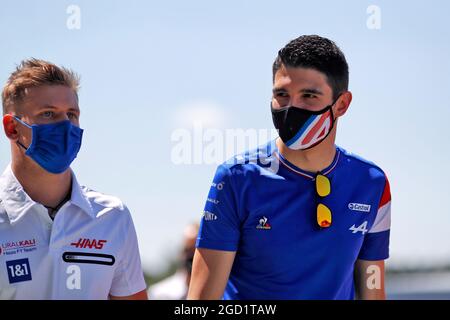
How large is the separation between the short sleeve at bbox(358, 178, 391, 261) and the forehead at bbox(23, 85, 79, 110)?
6.46 ft

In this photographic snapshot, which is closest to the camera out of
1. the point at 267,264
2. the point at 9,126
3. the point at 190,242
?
the point at 267,264

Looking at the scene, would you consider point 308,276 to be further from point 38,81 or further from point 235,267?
point 38,81

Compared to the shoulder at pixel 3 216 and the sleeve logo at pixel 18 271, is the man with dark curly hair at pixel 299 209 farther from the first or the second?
the shoulder at pixel 3 216

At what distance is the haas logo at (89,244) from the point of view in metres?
4.89

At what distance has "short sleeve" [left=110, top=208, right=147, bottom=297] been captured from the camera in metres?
5.00

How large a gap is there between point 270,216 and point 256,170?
29 centimetres

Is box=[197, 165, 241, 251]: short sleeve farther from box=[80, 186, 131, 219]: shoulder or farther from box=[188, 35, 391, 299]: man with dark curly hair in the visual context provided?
box=[80, 186, 131, 219]: shoulder

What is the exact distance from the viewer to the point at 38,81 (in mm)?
5023

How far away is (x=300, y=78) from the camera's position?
4.84 metres

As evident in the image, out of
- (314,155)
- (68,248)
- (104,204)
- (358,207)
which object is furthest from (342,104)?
(68,248)

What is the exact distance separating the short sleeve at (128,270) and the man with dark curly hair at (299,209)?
16.7 inches
